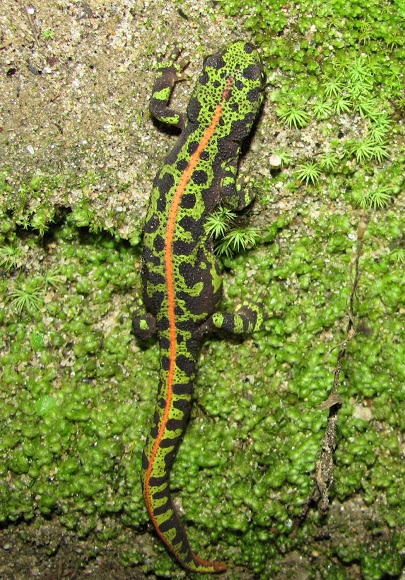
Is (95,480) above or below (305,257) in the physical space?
below

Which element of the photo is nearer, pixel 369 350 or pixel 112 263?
pixel 369 350

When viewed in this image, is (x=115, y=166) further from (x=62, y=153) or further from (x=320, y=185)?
(x=320, y=185)

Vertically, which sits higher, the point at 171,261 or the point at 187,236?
the point at 187,236

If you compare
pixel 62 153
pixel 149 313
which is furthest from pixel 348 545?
pixel 62 153

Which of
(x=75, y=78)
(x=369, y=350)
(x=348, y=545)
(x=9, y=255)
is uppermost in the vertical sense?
(x=75, y=78)
